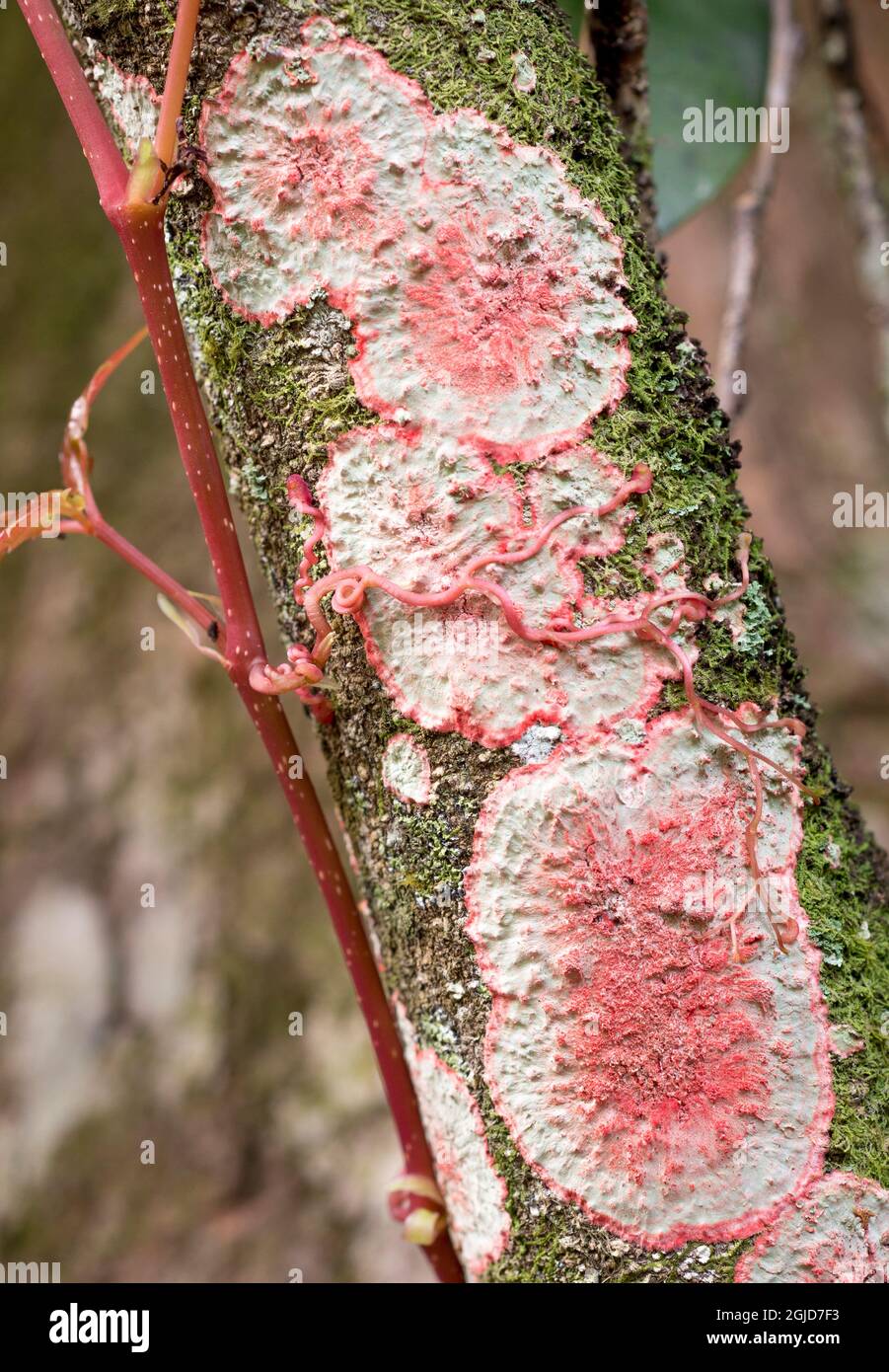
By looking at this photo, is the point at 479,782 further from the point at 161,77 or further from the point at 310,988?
the point at 310,988

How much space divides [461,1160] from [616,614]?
0.30 m

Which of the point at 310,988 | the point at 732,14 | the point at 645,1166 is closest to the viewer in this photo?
the point at 645,1166

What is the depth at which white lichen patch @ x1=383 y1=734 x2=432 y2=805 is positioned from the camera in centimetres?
51

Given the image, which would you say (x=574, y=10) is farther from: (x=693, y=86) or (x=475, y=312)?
(x=475, y=312)

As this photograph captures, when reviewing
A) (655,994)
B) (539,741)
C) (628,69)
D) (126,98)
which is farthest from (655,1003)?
(628,69)

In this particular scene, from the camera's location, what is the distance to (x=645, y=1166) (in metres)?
0.49

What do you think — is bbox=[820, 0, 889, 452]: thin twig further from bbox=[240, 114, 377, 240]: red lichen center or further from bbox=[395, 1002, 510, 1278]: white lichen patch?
bbox=[395, 1002, 510, 1278]: white lichen patch

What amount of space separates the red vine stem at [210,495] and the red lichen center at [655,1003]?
6.5 inches

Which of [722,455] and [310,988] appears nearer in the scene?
[722,455]

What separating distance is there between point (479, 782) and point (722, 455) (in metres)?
0.22

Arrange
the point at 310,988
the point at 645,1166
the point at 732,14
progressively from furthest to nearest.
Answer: the point at 310,988, the point at 732,14, the point at 645,1166

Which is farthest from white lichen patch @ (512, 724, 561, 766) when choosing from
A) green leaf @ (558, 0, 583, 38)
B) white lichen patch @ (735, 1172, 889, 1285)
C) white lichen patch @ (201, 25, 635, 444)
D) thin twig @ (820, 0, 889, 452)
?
thin twig @ (820, 0, 889, 452)

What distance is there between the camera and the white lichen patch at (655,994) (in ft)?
1.60
